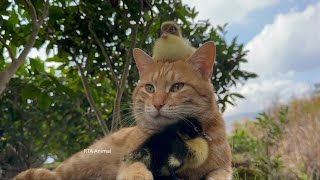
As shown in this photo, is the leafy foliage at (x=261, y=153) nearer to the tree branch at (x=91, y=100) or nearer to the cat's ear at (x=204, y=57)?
the tree branch at (x=91, y=100)

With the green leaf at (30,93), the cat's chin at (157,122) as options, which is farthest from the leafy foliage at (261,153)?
the cat's chin at (157,122)

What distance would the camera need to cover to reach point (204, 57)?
6.78 feet

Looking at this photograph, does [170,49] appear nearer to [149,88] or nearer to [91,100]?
[149,88]

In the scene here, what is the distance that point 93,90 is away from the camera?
183 inches

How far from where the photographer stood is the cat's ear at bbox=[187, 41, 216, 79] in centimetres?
205

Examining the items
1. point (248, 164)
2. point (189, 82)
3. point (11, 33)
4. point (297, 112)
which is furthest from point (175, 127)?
point (297, 112)

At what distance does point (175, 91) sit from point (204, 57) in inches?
8.3

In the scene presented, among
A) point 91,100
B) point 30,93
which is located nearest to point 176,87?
point 30,93

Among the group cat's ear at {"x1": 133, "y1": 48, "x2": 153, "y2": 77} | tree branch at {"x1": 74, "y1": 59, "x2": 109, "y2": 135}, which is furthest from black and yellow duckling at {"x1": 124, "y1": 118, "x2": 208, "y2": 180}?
tree branch at {"x1": 74, "y1": 59, "x2": 109, "y2": 135}

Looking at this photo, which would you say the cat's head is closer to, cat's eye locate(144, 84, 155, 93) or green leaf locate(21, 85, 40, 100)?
cat's eye locate(144, 84, 155, 93)

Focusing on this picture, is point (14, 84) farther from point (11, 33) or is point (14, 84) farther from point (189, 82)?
point (189, 82)

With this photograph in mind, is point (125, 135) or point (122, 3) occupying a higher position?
point (122, 3)

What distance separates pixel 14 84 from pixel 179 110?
235 centimetres

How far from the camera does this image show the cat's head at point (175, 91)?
1932 millimetres
